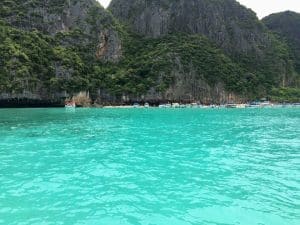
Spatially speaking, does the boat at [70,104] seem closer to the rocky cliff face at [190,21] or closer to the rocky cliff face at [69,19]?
the rocky cliff face at [69,19]

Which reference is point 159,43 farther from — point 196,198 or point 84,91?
point 196,198

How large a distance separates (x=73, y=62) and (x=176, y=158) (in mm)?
113723

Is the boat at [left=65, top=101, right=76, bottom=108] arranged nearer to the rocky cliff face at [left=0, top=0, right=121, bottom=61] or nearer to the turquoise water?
the rocky cliff face at [left=0, top=0, right=121, bottom=61]

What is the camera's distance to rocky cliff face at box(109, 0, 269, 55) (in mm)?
182125

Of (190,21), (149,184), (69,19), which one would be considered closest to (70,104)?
(69,19)

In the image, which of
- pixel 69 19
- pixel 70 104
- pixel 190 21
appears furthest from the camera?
pixel 190 21

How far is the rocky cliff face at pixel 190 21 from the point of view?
182m

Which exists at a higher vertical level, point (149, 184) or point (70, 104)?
point (70, 104)

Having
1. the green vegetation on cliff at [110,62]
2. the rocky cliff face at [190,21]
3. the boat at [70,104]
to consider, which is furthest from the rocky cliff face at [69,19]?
the boat at [70,104]

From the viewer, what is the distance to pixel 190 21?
608 ft

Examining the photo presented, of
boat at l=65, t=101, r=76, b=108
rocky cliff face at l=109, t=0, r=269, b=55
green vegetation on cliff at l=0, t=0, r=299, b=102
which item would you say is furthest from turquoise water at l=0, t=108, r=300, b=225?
rocky cliff face at l=109, t=0, r=269, b=55

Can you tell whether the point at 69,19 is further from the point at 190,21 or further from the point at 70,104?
the point at 190,21

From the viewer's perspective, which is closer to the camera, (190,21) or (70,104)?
(70,104)

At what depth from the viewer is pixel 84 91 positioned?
5054 inches
